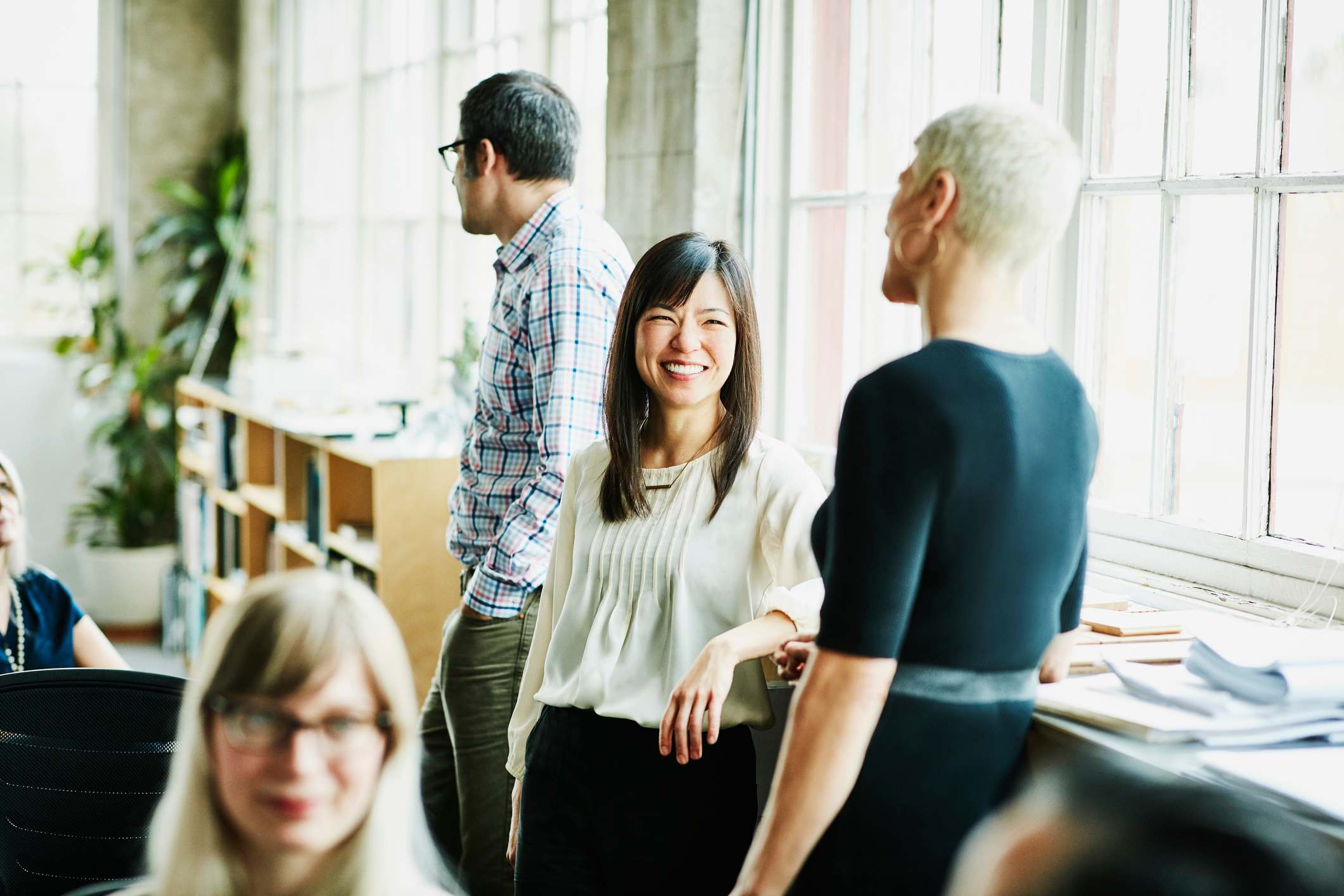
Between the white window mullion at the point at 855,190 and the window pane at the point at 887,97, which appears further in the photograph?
the white window mullion at the point at 855,190

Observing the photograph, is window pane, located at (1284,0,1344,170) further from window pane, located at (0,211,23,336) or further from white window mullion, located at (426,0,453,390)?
window pane, located at (0,211,23,336)

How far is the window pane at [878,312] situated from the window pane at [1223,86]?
0.76 metres

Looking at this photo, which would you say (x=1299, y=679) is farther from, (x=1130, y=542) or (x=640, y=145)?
(x=640, y=145)

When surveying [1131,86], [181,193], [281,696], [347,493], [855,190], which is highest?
[181,193]

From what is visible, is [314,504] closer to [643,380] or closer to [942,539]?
[643,380]

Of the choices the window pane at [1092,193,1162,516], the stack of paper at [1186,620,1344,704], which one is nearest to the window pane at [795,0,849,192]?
the window pane at [1092,193,1162,516]

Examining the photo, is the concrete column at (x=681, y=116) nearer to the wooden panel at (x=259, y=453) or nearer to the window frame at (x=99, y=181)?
the wooden panel at (x=259, y=453)

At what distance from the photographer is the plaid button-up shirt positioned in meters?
2.33

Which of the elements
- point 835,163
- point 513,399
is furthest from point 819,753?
point 835,163

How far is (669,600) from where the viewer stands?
69.2 inches

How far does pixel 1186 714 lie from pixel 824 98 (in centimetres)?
193

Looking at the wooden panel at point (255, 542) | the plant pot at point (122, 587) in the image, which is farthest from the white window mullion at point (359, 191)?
the plant pot at point (122, 587)

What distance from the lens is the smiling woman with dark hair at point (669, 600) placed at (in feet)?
5.61

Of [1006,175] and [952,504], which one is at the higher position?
[1006,175]
